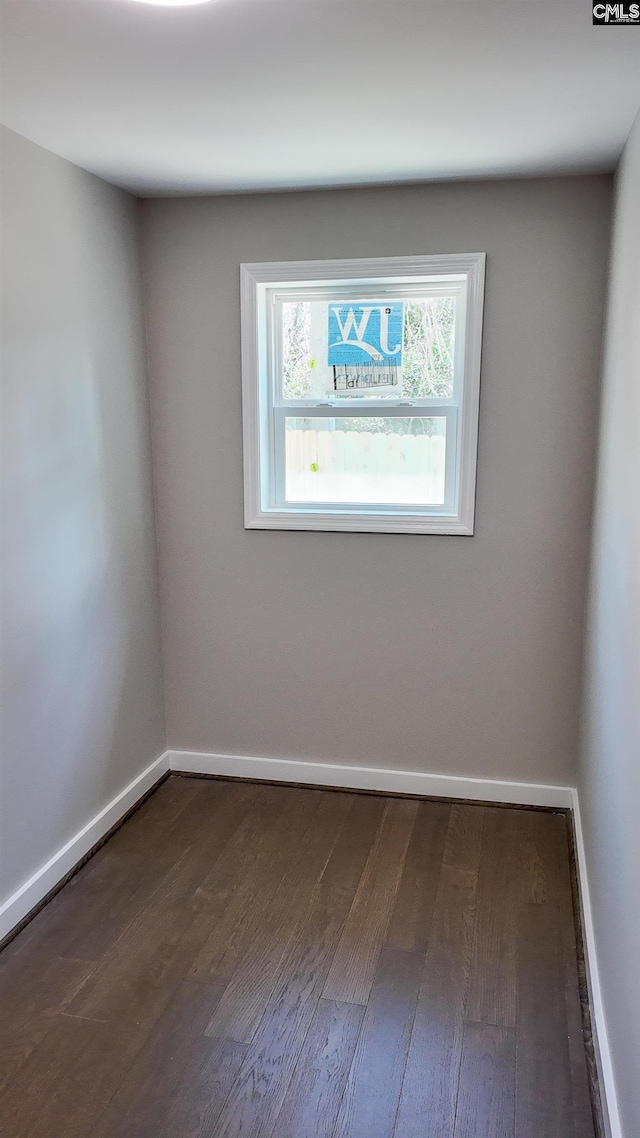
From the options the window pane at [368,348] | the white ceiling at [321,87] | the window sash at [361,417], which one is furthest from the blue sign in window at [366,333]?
the white ceiling at [321,87]

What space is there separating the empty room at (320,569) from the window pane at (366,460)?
15mm

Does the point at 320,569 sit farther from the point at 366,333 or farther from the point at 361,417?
the point at 366,333

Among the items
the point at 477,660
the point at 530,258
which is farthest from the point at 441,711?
the point at 530,258

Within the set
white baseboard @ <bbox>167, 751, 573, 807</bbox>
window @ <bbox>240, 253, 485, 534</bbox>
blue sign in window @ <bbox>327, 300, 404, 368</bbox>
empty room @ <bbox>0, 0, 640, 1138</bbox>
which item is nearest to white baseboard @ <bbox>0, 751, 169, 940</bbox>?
empty room @ <bbox>0, 0, 640, 1138</bbox>

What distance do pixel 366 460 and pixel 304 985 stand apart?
1989mm

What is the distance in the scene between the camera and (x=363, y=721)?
353cm

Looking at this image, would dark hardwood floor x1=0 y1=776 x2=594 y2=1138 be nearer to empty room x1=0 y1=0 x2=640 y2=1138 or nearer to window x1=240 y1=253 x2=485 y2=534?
empty room x1=0 y1=0 x2=640 y2=1138

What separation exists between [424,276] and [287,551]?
123 cm

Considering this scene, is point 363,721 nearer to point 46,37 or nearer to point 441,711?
point 441,711

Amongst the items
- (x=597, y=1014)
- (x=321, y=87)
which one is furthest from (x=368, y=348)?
(x=597, y=1014)

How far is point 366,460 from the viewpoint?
11.2 ft

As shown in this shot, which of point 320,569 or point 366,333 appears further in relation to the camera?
point 320,569

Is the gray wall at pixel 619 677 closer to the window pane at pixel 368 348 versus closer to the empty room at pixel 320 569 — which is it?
the empty room at pixel 320 569

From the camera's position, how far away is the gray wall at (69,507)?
8.36 feet
